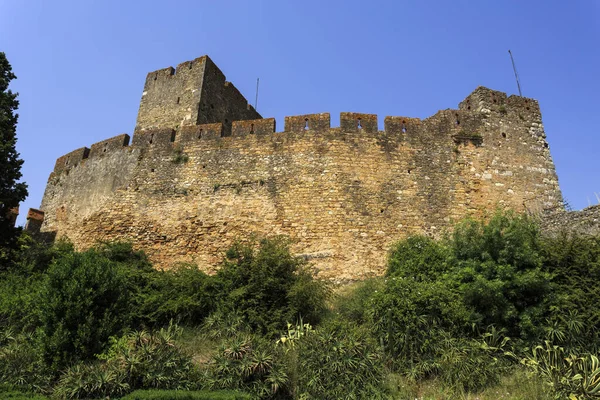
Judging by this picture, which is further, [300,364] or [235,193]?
[235,193]

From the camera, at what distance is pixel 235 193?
15531 mm

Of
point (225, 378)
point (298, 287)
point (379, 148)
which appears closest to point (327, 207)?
point (379, 148)

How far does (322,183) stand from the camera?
1504 cm

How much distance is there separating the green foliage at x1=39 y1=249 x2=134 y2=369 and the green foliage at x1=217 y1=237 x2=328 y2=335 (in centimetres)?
258

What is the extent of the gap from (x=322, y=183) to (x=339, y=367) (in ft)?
24.4

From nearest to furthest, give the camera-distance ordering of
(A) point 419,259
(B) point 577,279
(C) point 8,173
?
(B) point 577,279, (A) point 419,259, (C) point 8,173

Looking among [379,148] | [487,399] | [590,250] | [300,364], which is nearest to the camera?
[487,399]

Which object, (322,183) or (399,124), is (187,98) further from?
(399,124)

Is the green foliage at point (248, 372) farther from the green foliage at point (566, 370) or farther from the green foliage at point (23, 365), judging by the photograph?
the green foliage at point (566, 370)

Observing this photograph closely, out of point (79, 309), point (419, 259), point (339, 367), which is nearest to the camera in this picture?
point (339, 367)

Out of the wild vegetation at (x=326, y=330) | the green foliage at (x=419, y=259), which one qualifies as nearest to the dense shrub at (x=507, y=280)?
the wild vegetation at (x=326, y=330)

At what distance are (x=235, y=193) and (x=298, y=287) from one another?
5.54 m

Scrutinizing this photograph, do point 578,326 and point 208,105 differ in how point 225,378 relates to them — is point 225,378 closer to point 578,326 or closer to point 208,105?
point 578,326

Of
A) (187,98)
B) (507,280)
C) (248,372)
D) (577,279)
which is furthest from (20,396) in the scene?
(187,98)
